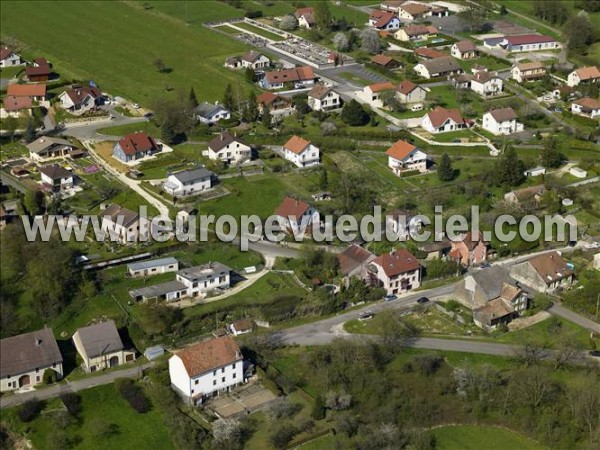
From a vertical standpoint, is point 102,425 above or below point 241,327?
below

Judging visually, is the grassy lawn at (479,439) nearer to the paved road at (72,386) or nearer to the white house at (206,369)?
the white house at (206,369)

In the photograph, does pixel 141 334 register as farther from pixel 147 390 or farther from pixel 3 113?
pixel 3 113

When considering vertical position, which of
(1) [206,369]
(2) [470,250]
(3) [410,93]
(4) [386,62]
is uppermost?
(4) [386,62]

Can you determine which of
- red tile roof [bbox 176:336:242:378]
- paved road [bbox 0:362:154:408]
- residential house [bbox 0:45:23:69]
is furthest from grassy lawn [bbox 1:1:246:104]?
red tile roof [bbox 176:336:242:378]

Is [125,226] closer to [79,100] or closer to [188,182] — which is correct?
[188,182]

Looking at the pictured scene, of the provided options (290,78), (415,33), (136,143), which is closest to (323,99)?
(290,78)

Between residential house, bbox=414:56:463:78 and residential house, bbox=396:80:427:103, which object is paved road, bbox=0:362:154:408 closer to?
residential house, bbox=396:80:427:103
